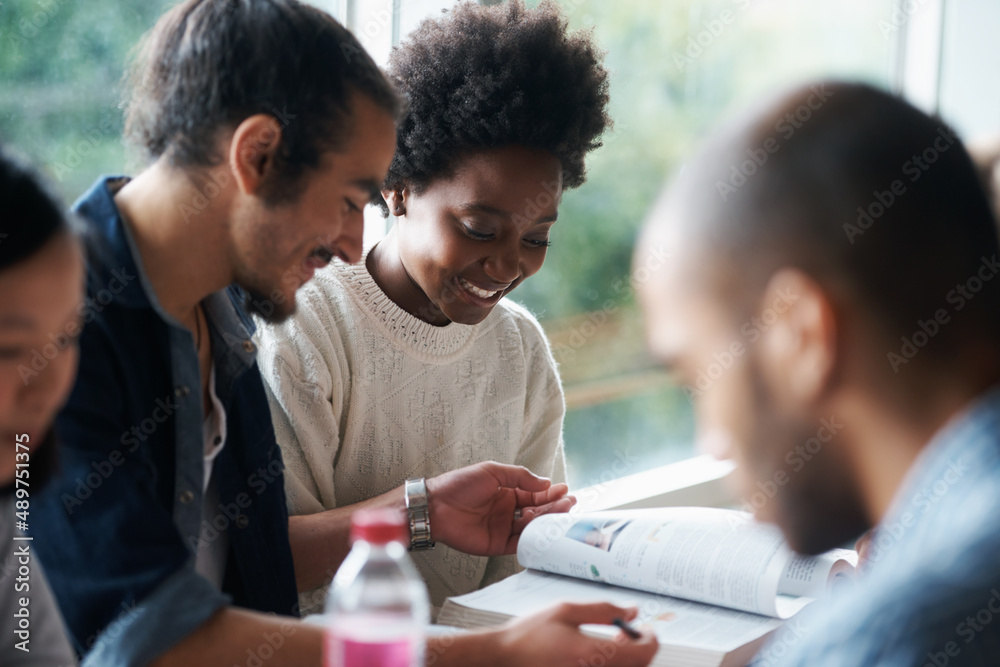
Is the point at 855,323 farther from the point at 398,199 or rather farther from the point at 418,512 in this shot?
the point at 398,199

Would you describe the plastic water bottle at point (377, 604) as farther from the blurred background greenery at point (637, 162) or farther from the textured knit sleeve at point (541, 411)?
the blurred background greenery at point (637, 162)

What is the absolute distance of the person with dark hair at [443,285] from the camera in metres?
1.42

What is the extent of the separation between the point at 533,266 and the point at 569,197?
2.65ft

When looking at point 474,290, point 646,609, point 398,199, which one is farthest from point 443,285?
point 646,609

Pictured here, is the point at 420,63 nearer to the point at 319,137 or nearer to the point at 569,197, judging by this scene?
the point at 319,137

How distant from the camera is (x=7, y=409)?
75 cm

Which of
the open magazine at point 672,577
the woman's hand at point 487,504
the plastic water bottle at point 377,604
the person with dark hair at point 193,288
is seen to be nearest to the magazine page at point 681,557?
the open magazine at point 672,577

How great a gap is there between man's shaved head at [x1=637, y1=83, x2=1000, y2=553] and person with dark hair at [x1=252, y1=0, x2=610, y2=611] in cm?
66

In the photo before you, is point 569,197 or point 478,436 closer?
point 478,436

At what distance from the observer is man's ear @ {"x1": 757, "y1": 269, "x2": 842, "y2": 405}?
28.5 inches

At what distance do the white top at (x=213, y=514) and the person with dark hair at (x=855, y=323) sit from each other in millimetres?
626

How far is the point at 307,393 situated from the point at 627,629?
0.67 m

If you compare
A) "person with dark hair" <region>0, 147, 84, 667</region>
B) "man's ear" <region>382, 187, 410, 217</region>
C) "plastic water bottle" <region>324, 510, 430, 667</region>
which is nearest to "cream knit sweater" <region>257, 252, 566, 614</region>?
"man's ear" <region>382, 187, 410, 217</region>

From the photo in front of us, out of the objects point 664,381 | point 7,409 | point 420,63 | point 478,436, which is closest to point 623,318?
point 664,381
